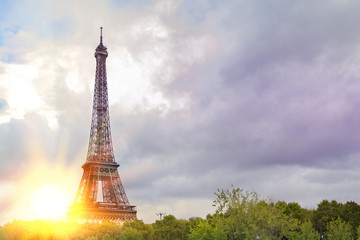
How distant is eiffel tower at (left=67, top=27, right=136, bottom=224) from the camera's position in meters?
103

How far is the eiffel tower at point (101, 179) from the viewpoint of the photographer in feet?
338

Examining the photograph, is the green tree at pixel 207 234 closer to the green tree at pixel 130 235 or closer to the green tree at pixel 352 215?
the green tree at pixel 130 235

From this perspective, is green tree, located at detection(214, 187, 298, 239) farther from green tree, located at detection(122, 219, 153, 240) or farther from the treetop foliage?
green tree, located at detection(122, 219, 153, 240)

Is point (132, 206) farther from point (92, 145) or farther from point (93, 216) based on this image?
point (92, 145)

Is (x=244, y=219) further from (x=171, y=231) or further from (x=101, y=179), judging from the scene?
(x=101, y=179)

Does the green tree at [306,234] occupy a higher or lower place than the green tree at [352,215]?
lower

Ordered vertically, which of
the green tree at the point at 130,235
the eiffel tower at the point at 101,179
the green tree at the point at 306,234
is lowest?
the green tree at the point at 306,234

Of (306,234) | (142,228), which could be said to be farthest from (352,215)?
(142,228)

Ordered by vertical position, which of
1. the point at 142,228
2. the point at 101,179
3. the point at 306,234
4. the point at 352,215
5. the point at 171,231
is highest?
the point at 101,179

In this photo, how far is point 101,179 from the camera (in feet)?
358

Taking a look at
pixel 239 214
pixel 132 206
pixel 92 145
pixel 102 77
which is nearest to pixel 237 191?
pixel 239 214

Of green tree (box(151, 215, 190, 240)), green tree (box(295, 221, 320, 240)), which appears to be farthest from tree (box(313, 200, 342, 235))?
green tree (box(151, 215, 190, 240))

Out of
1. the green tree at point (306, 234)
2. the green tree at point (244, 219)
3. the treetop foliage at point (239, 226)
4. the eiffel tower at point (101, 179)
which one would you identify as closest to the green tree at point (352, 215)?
the treetop foliage at point (239, 226)

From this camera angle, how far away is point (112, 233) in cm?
8512
